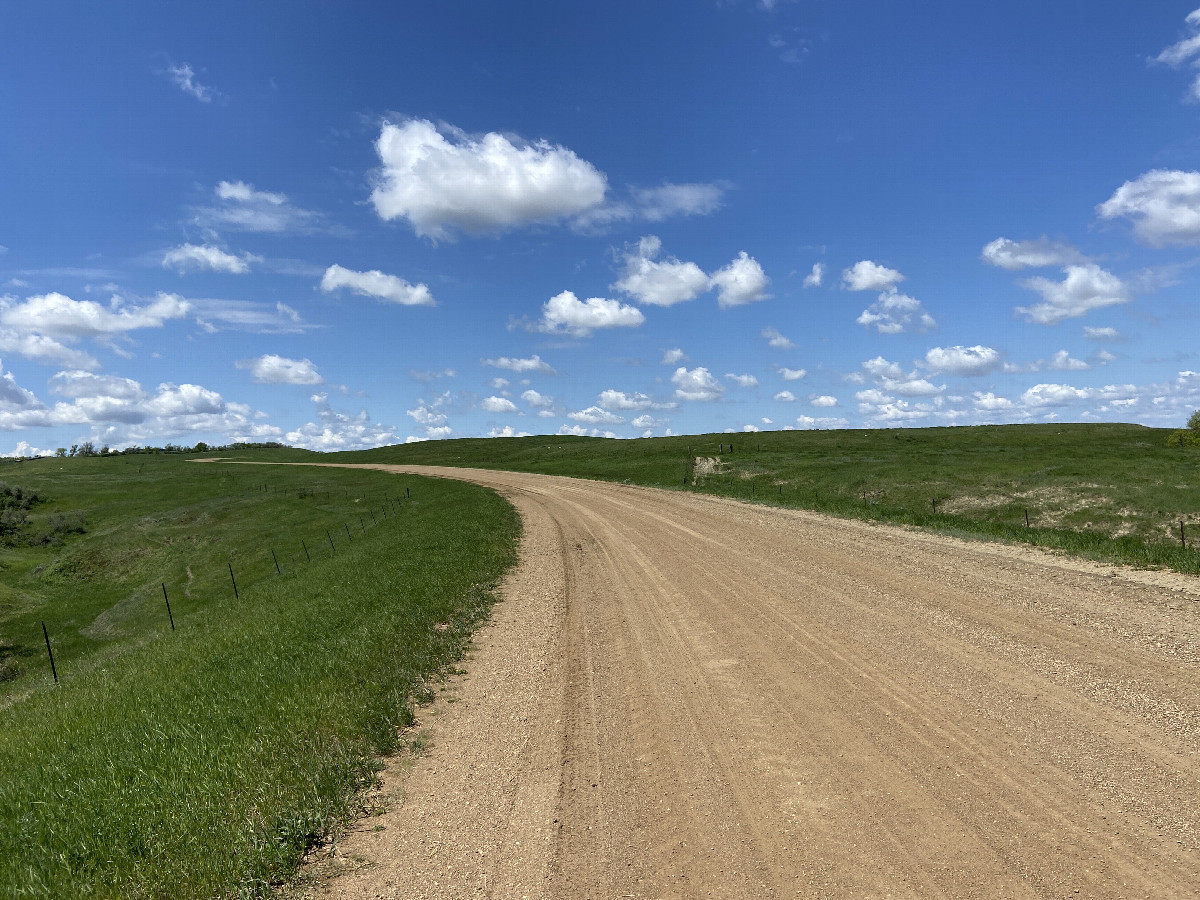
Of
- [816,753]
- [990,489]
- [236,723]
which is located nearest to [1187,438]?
[990,489]

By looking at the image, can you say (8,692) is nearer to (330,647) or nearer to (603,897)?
(330,647)

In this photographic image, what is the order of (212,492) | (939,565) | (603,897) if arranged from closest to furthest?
(603,897)
(939,565)
(212,492)

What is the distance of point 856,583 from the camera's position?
16.5 m

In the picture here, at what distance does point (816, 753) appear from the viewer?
768cm

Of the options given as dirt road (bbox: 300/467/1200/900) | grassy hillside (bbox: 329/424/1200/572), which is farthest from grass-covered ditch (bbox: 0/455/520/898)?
grassy hillside (bbox: 329/424/1200/572)

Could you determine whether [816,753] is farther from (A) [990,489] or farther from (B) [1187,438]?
(B) [1187,438]

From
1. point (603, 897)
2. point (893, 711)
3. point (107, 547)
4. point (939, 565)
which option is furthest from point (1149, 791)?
point (107, 547)

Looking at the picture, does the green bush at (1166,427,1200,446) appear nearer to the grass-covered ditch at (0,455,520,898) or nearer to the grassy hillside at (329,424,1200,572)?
the grassy hillside at (329,424,1200,572)

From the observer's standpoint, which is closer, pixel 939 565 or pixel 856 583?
pixel 856 583

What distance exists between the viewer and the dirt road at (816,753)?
221 inches

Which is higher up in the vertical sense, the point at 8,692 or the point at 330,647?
the point at 330,647

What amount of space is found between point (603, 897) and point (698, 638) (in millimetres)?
7532

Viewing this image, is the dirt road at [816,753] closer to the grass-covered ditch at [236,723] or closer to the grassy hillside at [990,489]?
the grass-covered ditch at [236,723]

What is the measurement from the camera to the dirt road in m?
5.60
